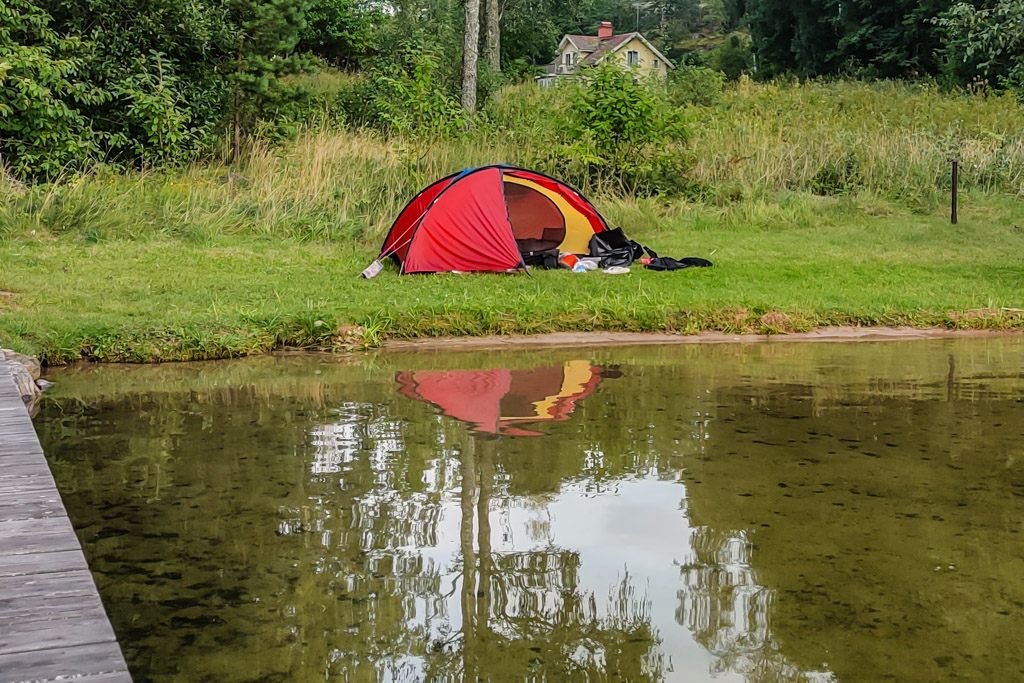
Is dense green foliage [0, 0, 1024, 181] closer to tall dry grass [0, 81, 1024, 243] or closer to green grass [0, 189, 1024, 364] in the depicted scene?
tall dry grass [0, 81, 1024, 243]

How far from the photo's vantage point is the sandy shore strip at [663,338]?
966 centimetres

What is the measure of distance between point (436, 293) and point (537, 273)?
1.72m

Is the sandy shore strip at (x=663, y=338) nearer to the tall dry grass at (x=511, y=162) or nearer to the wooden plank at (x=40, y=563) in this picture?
the tall dry grass at (x=511, y=162)

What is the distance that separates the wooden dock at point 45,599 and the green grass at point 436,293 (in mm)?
4743

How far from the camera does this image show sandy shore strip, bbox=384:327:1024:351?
9.66 m

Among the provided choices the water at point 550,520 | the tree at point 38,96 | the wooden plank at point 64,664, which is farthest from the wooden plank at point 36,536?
the tree at point 38,96

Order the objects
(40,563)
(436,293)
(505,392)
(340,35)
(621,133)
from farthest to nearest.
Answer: (340,35)
(621,133)
(436,293)
(505,392)
(40,563)

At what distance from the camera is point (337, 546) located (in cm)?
502

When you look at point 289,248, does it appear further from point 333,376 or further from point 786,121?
point 786,121

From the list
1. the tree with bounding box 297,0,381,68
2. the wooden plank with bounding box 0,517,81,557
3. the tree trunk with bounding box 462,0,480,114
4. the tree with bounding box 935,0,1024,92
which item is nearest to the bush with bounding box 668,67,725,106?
the tree trunk with bounding box 462,0,480,114

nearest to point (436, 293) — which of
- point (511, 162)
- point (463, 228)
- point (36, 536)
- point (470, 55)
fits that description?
point (463, 228)

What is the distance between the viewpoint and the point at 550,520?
5430 mm

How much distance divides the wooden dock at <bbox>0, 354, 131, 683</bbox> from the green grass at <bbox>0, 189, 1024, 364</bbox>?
474cm

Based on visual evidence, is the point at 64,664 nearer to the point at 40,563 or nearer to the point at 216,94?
the point at 40,563
